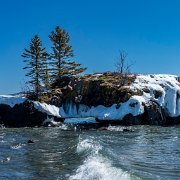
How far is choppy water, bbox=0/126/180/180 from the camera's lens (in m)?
17.8

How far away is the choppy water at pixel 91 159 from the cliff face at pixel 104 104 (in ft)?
47.9

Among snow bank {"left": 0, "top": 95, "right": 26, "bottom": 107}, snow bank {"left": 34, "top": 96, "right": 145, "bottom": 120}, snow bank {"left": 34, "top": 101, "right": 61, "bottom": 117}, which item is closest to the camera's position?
snow bank {"left": 34, "top": 96, "right": 145, "bottom": 120}

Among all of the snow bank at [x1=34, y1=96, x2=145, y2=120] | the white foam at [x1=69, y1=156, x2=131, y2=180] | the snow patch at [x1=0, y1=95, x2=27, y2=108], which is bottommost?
the white foam at [x1=69, y1=156, x2=131, y2=180]

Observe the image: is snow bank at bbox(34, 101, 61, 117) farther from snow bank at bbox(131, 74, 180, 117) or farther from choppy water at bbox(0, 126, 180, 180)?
choppy water at bbox(0, 126, 180, 180)

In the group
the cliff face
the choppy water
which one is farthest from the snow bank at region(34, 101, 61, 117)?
the choppy water

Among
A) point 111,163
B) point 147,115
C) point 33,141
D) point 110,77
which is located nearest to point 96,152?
point 111,163

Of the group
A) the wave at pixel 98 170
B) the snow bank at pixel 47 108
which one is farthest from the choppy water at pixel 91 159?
the snow bank at pixel 47 108

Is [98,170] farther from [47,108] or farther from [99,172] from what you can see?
[47,108]

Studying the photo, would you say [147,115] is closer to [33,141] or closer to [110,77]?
[110,77]

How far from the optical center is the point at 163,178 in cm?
1691

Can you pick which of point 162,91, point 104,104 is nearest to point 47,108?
point 104,104

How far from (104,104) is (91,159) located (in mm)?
28553

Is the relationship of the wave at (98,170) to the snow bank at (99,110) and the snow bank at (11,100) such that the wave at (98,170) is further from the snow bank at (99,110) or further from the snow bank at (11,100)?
the snow bank at (11,100)

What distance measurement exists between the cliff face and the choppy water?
14.6 m
